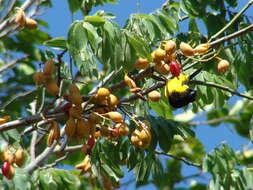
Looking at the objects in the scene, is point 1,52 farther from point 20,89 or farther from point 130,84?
point 130,84

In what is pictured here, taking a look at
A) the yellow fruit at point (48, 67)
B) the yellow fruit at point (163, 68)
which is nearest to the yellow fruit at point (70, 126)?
the yellow fruit at point (48, 67)

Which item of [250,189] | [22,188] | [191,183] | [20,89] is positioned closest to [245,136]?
[191,183]

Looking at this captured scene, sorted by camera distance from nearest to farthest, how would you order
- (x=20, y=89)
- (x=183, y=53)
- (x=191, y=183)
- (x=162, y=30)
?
(x=183, y=53) < (x=162, y=30) < (x=20, y=89) < (x=191, y=183)

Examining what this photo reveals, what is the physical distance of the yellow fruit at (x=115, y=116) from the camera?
3594 millimetres

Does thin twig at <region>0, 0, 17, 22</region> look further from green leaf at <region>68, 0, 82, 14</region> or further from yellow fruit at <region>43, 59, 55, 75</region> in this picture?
yellow fruit at <region>43, 59, 55, 75</region>

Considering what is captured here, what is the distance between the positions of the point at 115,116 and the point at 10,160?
586 mm

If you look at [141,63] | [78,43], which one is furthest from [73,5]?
[141,63]

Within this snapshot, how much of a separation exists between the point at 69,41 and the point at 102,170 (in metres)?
0.87

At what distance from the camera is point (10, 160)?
379cm

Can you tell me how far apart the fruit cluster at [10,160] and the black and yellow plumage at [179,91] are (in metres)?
0.79

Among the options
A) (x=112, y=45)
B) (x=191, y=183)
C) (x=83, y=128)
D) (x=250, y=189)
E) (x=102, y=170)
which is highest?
(x=112, y=45)

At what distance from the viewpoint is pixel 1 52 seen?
646 centimetres

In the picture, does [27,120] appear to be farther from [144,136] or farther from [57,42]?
[144,136]

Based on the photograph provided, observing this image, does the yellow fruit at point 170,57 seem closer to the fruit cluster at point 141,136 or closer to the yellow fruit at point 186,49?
the yellow fruit at point 186,49
